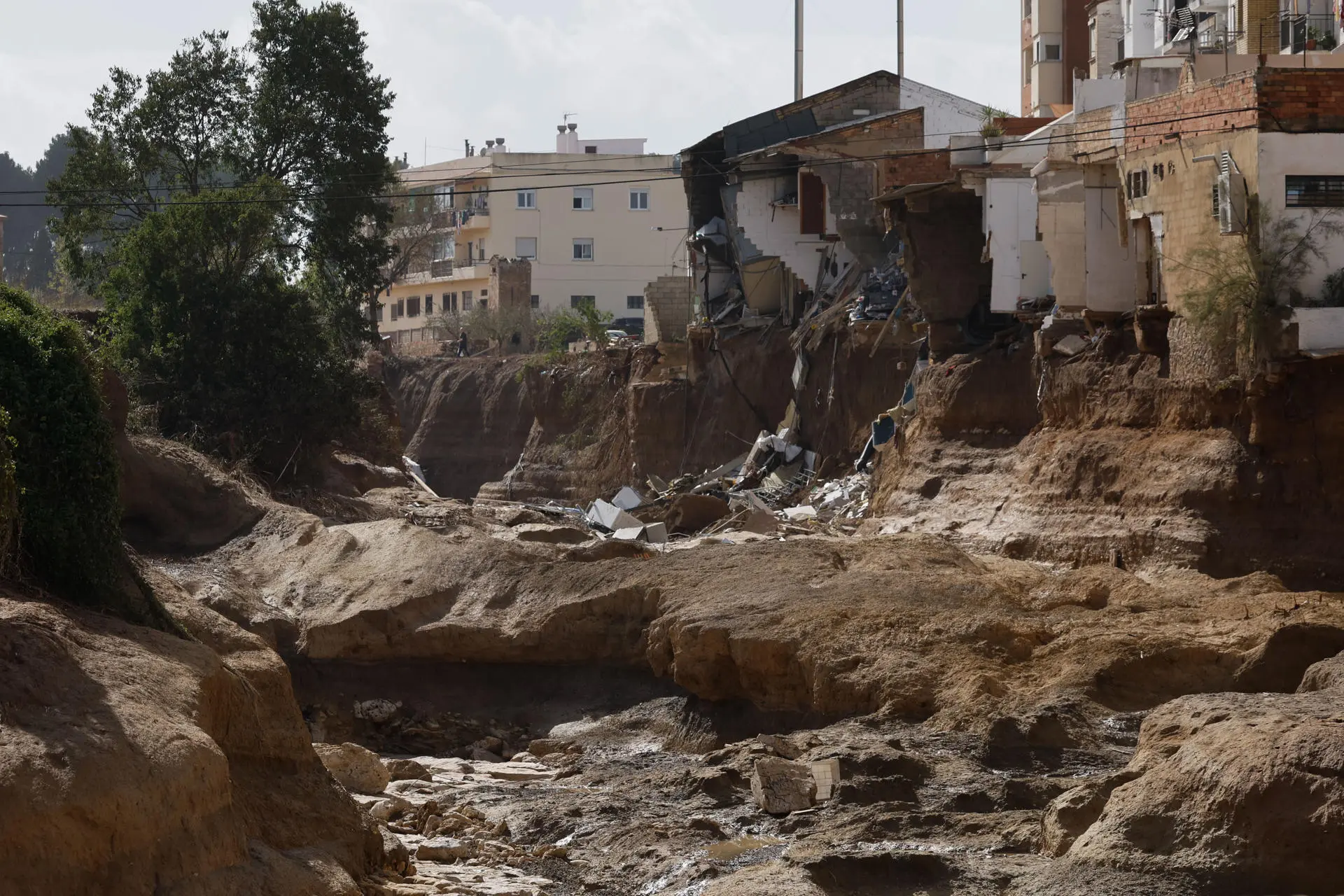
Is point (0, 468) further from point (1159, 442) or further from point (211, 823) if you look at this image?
point (1159, 442)

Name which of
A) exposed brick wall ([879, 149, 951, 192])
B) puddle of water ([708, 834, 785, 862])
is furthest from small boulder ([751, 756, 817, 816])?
exposed brick wall ([879, 149, 951, 192])

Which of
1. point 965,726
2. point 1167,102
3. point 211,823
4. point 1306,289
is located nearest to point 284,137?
point 1167,102

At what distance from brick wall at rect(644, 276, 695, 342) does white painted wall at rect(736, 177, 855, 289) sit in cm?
770

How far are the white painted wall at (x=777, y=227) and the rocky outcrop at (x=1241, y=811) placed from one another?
→ 96.4 ft

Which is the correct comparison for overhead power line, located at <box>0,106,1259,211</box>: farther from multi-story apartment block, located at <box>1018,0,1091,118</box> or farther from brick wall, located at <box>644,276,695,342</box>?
multi-story apartment block, located at <box>1018,0,1091,118</box>

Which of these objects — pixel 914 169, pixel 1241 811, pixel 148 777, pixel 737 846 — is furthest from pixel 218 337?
pixel 1241 811

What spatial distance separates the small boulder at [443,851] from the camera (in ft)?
39.6

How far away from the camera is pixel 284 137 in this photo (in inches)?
1324

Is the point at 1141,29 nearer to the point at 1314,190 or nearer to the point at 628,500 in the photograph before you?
the point at 628,500

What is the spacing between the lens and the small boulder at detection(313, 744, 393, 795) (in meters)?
14.1

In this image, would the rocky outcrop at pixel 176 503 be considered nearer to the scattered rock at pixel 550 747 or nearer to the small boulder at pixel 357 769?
the scattered rock at pixel 550 747

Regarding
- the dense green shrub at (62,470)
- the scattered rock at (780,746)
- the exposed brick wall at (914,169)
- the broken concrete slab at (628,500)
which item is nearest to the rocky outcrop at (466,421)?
the broken concrete slab at (628,500)

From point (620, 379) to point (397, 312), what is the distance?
29.1 meters

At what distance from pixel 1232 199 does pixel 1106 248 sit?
4.19 m
